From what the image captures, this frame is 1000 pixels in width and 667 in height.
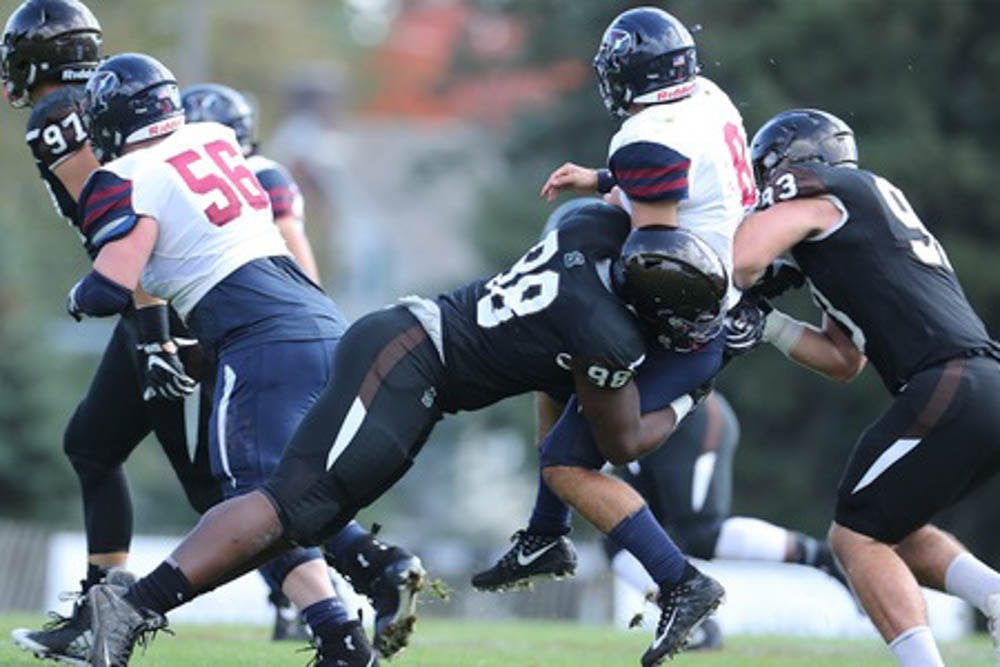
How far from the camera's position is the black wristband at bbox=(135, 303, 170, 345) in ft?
24.5

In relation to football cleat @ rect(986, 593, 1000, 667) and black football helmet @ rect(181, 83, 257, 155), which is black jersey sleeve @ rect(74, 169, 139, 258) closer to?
black football helmet @ rect(181, 83, 257, 155)

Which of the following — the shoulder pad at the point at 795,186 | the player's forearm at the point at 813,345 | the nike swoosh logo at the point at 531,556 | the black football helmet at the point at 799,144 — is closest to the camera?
the shoulder pad at the point at 795,186

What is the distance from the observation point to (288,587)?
714 centimetres

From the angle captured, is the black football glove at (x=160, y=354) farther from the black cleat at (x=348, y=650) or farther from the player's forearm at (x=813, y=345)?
the player's forearm at (x=813, y=345)

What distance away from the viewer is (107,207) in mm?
7020

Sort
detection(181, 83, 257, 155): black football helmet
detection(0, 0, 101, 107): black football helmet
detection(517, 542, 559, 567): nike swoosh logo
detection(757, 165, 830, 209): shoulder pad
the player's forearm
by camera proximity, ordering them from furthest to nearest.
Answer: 1. detection(181, 83, 257, 155): black football helmet
2. detection(0, 0, 101, 107): black football helmet
3. the player's forearm
4. detection(517, 542, 559, 567): nike swoosh logo
5. detection(757, 165, 830, 209): shoulder pad

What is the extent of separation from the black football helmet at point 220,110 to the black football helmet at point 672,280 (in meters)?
3.12

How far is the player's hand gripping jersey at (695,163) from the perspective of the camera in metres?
6.67

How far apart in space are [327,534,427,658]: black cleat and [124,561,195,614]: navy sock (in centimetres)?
70

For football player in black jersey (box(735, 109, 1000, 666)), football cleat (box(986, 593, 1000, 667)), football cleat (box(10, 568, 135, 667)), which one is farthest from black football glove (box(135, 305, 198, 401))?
football cleat (box(986, 593, 1000, 667))

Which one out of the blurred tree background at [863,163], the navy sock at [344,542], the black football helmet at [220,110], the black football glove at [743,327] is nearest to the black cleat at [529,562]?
the navy sock at [344,542]

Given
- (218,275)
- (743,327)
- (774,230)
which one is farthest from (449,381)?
(774,230)

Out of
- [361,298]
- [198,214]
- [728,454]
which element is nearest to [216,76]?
[361,298]

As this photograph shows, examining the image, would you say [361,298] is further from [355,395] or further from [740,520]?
[355,395]
